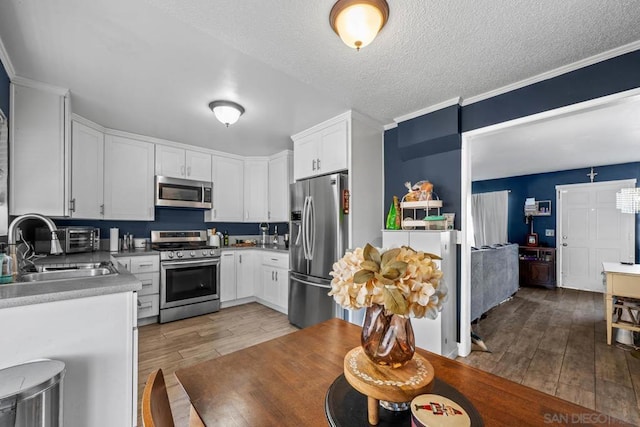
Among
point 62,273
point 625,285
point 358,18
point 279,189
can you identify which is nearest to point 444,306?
point 625,285

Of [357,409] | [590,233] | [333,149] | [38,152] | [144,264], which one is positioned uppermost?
[333,149]

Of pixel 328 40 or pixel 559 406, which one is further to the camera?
pixel 328 40

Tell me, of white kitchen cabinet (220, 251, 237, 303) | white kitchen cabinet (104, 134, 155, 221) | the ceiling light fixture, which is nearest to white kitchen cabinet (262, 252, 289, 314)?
white kitchen cabinet (220, 251, 237, 303)

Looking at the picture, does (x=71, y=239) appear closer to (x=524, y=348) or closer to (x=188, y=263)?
(x=188, y=263)

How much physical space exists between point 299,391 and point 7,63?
9.96 ft

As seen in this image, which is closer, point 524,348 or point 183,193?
point 524,348

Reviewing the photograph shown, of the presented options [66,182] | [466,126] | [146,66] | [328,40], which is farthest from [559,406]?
[66,182]

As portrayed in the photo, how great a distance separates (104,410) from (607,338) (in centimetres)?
470

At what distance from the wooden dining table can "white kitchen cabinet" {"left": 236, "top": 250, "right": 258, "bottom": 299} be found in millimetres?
3226

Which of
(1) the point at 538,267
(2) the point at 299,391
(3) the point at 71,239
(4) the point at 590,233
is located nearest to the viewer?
(2) the point at 299,391

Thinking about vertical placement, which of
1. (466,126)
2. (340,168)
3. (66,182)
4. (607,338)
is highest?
(466,126)

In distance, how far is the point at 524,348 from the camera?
2.86 metres

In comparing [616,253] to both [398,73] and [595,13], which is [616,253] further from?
[398,73]

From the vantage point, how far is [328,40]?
175 cm
